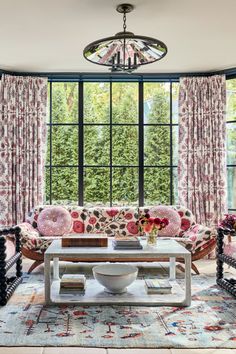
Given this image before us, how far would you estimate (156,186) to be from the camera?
5824 millimetres

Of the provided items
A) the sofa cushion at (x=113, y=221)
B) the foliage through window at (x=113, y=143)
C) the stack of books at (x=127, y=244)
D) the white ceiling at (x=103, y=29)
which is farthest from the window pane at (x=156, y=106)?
the stack of books at (x=127, y=244)

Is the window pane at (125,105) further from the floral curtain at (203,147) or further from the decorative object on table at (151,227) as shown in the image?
the decorative object on table at (151,227)

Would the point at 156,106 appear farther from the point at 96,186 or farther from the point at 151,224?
the point at 151,224

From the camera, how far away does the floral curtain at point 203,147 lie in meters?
5.51

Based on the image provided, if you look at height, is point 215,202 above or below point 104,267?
above

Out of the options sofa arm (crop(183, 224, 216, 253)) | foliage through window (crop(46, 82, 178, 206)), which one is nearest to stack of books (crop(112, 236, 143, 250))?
sofa arm (crop(183, 224, 216, 253))

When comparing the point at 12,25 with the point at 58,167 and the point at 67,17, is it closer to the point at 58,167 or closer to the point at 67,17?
the point at 67,17

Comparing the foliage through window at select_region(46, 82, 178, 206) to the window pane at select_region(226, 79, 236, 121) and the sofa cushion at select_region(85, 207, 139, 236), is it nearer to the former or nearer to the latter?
the sofa cushion at select_region(85, 207, 139, 236)

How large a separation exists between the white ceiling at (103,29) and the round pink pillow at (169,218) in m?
1.94

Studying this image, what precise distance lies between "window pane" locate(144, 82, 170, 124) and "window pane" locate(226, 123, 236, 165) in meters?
0.90

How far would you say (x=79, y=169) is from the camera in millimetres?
5770

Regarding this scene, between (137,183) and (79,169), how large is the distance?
89 centimetres

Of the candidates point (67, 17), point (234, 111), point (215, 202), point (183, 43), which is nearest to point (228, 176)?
point (215, 202)

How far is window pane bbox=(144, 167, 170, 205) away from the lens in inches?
229
